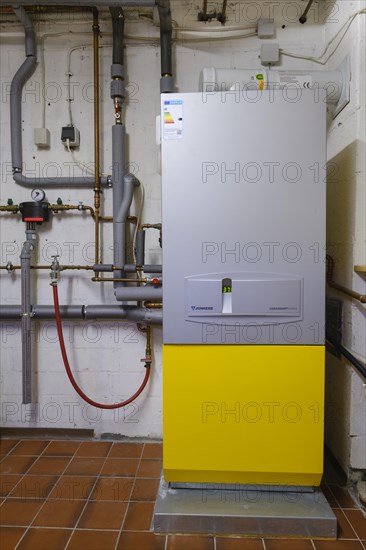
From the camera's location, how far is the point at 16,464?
6.39ft

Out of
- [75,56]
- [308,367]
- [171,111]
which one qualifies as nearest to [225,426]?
[308,367]

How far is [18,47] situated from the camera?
216 cm

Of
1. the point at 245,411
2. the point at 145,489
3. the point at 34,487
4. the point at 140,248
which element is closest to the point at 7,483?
the point at 34,487

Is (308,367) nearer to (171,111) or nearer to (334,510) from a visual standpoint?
(334,510)

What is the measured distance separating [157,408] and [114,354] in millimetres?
445

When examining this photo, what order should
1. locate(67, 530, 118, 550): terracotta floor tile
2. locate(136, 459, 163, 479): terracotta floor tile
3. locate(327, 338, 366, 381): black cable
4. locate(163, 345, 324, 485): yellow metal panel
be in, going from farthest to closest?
locate(136, 459, 163, 479): terracotta floor tile → locate(327, 338, 366, 381): black cable → locate(163, 345, 324, 485): yellow metal panel → locate(67, 530, 118, 550): terracotta floor tile

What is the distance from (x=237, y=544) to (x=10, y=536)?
953 mm

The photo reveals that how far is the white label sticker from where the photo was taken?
4.81 ft

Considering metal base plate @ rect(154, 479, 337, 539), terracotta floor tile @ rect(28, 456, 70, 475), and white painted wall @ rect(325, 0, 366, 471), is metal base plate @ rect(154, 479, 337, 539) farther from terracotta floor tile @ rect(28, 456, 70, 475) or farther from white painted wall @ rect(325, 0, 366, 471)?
terracotta floor tile @ rect(28, 456, 70, 475)

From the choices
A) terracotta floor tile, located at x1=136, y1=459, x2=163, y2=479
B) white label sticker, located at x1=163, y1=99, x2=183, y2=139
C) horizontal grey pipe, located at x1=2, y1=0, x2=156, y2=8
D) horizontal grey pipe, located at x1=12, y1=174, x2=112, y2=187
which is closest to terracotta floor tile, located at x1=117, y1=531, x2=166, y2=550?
terracotta floor tile, located at x1=136, y1=459, x2=163, y2=479

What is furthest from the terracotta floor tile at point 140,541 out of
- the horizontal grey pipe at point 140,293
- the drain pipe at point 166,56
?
the drain pipe at point 166,56

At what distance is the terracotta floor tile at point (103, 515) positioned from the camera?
1498 mm

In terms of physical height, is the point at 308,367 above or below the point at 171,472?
above

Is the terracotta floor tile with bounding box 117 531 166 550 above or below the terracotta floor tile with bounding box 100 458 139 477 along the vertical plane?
below
